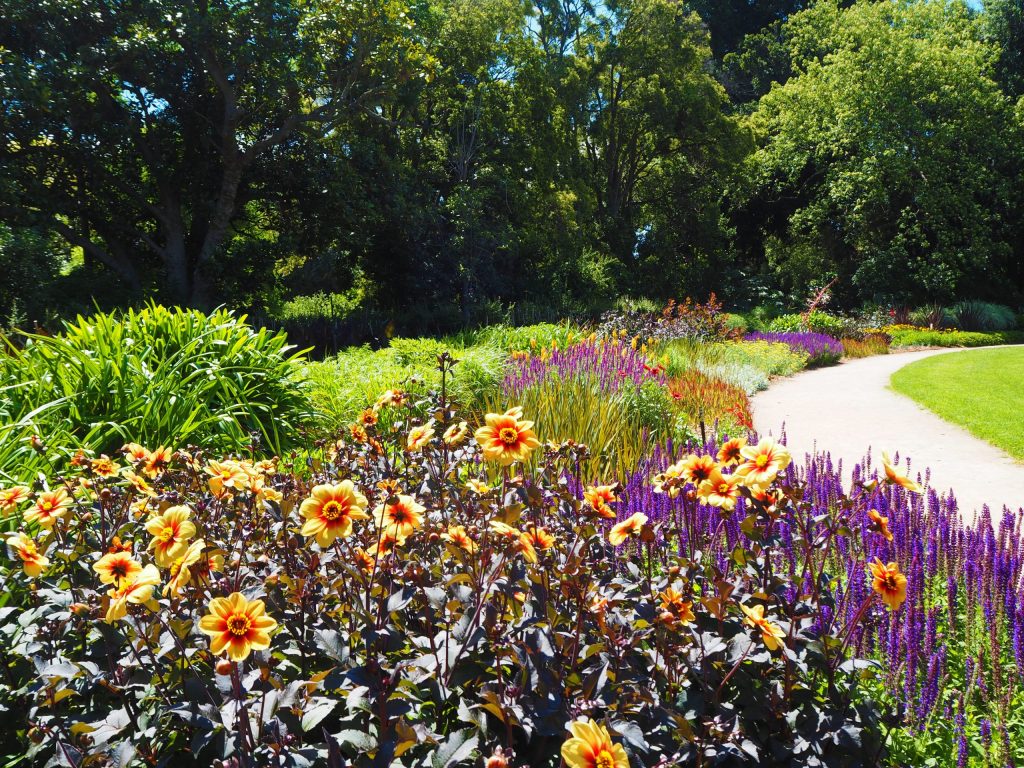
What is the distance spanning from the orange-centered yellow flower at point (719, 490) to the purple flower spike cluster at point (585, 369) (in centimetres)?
333

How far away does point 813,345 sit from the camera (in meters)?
13.4

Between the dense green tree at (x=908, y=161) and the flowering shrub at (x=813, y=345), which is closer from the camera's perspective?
the flowering shrub at (x=813, y=345)

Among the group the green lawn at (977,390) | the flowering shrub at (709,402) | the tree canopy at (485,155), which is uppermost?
the tree canopy at (485,155)

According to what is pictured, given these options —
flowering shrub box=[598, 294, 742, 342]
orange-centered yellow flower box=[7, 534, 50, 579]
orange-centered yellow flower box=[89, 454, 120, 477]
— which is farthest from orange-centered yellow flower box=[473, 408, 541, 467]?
flowering shrub box=[598, 294, 742, 342]

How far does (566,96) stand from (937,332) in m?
11.6

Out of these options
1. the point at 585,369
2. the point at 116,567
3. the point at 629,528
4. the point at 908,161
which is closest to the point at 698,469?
the point at 629,528

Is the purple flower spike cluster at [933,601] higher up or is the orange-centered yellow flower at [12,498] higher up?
the orange-centered yellow flower at [12,498]

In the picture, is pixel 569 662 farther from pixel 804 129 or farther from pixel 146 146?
pixel 804 129

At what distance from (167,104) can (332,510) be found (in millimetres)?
14864

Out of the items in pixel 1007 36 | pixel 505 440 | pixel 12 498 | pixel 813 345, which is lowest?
pixel 813 345

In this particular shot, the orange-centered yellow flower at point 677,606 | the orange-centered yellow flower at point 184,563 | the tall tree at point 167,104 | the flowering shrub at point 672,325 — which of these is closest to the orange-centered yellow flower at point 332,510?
the orange-centered yellow flower at point 184,563

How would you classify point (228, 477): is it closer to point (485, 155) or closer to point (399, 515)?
point (399, 515)

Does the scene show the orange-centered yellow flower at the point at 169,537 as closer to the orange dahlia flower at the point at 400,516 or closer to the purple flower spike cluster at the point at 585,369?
the orange dahlia flower at the point at 400,516

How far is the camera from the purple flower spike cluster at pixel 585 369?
521 centimetres
